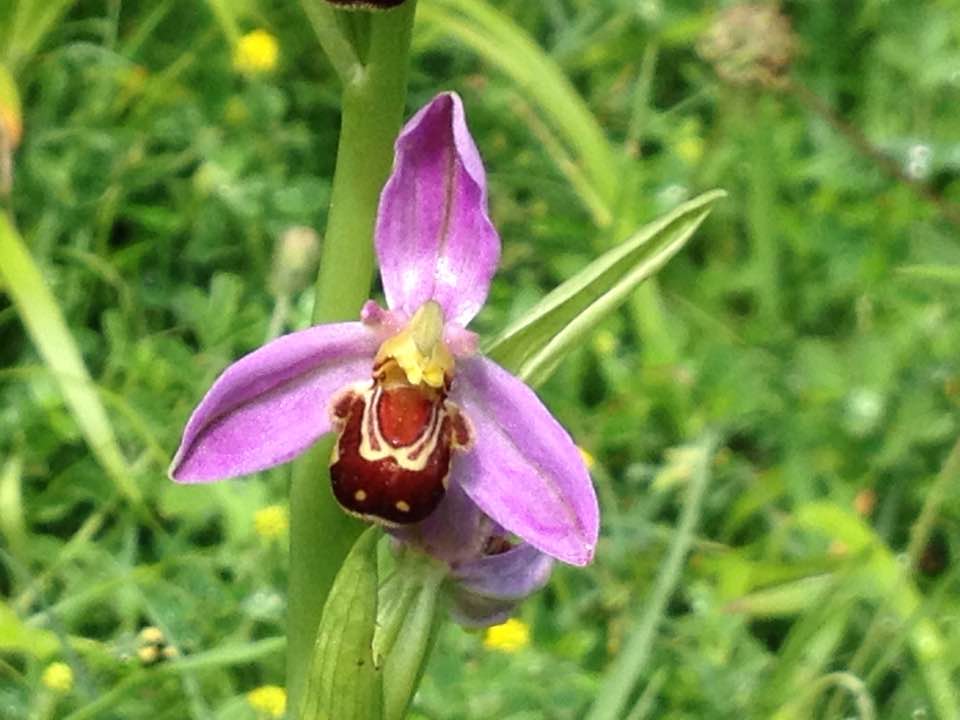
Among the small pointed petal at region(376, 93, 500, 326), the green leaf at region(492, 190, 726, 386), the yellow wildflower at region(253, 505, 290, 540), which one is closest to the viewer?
the small pointed petal at region(376, 93, 500, 326)

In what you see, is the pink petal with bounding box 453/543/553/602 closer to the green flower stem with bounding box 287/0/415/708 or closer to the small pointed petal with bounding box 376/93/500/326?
the green flower stem with bounding box 287/0/415/708

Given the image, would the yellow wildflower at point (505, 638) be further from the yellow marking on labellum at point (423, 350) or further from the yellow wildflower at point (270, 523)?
the yellow marking on labellum at point (423, 350)

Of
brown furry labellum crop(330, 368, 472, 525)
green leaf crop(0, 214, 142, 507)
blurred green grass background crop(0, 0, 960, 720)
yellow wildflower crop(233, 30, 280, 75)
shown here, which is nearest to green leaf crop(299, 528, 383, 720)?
brown furry labellum crop(330, 368, 472, 525)

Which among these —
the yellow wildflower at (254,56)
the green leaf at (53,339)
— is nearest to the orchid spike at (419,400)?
the green leaf at (53,339)

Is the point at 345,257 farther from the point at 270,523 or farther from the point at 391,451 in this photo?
the point at 270,523

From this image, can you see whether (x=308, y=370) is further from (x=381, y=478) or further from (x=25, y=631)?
(x=25, y=631)

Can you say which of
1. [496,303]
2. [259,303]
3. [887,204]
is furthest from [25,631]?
[887,204]

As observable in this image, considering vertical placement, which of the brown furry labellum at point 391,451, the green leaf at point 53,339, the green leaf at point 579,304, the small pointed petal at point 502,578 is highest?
the green leaf at point 53,339
